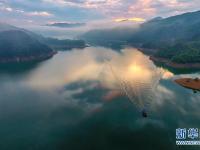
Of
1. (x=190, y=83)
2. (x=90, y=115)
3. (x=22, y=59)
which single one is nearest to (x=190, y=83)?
(x=190, y=83)

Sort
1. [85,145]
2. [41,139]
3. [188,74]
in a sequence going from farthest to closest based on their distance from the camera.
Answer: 1. [188,74]
2. [41,139]
3. [85,145]

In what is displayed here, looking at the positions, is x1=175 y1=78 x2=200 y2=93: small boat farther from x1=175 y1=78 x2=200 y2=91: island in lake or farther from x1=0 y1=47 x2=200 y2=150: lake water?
x1=0 y1=47 x2=200 y2=150: lake water

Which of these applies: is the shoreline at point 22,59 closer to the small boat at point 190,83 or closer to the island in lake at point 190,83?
the small boat at point 190,83

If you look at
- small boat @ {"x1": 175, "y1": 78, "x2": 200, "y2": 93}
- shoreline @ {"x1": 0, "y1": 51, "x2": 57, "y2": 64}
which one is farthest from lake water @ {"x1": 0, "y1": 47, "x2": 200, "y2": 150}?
shoreline @ {"x1": 0, "y1": 51, "x2": 57, "y2": 64}

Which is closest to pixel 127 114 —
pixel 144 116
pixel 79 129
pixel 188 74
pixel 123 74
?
pixel 144 116

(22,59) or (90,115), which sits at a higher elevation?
(22,59)

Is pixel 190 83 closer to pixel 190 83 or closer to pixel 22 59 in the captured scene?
pixel 190 83

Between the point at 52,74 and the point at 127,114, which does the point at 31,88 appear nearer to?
the point at 52,74

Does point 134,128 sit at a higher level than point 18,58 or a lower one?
lower

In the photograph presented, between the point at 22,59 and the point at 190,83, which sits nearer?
the point at 190,83
